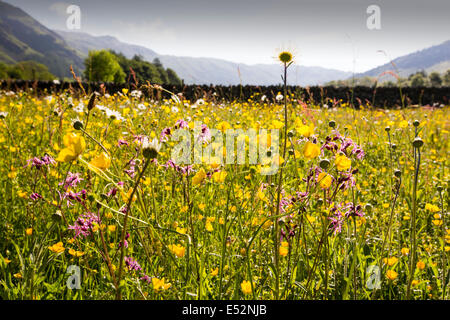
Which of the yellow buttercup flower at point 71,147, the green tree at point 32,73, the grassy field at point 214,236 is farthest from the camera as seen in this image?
the green tree at point 32,73

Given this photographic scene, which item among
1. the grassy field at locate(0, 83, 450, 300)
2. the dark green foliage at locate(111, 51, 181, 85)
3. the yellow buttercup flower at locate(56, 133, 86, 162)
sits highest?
the dark green foliage at locate(111, 51, 181, 85)

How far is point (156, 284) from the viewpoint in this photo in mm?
960

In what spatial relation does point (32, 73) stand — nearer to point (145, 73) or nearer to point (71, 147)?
point (145, 73)

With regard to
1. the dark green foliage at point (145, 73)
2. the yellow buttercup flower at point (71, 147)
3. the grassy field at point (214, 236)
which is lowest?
the grassy field at point (214, 236)

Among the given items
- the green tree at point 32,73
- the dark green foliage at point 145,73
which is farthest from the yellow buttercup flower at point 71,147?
the green tree at point 32,73

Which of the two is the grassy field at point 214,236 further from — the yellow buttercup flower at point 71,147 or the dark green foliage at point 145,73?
the dark green foliage at point 145,73

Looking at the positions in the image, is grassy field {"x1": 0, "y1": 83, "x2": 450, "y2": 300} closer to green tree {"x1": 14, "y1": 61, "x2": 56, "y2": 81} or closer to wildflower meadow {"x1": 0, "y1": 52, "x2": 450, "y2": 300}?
wildflower meadow {"x1": 0, "y1": 52, "x2": 450, "y2": 300}

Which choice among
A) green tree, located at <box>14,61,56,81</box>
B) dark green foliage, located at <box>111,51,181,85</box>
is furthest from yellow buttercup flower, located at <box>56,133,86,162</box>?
green tree, located at <box>14,61,56,81</box>

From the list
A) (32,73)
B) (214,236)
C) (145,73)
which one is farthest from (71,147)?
(32,73)

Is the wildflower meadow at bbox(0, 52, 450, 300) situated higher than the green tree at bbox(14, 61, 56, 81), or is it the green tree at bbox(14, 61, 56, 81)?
the green tree at bbox(14, 61, 56, 81)

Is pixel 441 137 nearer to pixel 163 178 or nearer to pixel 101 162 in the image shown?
pixel 163 178

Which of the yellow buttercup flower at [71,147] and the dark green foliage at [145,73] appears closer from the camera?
the yellow buttercup flower at [71,147]
